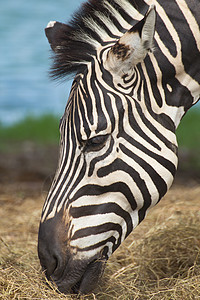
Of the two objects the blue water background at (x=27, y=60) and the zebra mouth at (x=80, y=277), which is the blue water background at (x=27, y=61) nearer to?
the blue water background at (x=27, y=60)

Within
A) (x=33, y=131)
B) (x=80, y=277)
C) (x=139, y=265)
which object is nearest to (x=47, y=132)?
(x=33, y=131)

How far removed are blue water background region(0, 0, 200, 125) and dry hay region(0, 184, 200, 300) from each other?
6.71 meters

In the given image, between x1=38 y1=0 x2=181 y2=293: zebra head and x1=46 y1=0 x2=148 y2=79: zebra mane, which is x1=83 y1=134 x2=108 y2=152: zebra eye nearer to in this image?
x1=38 y1=0 x2=181 y2=293: zebra head

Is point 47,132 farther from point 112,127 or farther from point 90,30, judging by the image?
point 112,127

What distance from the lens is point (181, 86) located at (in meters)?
3.09

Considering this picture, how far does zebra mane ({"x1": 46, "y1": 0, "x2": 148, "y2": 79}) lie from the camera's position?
120 inches

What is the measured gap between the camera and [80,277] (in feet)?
9.59

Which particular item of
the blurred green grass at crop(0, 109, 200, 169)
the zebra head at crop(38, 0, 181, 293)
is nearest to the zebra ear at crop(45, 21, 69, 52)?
the zebra head at crop(38, 0, 181, 293)

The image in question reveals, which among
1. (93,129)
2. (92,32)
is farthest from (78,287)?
(92,32)

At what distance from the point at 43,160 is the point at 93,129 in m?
5.44

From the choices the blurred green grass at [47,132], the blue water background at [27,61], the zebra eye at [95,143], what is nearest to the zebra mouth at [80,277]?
the zebra eye at [95,143]

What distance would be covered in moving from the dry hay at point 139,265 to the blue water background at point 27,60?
6708 mm

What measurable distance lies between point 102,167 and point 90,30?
35.0 inches

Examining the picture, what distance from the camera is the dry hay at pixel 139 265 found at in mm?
3139
